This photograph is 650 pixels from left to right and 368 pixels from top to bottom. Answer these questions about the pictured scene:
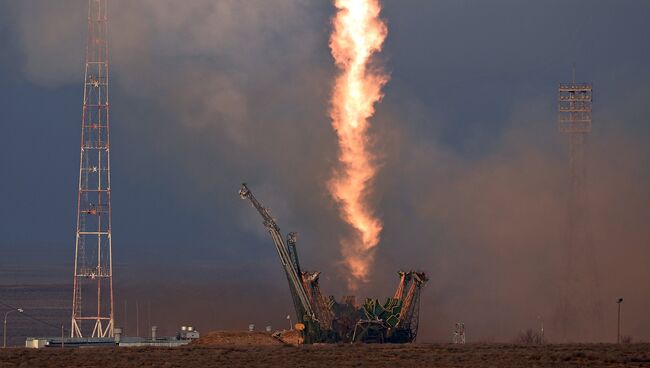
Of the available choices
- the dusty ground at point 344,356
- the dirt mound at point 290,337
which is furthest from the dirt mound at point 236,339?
the dusty ground at point 344,356

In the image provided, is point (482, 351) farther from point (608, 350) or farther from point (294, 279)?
point (294, 279)

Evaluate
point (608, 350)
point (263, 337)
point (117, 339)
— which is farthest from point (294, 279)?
point (608, 350)

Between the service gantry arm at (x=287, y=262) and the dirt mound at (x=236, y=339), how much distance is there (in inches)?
240

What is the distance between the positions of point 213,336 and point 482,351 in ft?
141

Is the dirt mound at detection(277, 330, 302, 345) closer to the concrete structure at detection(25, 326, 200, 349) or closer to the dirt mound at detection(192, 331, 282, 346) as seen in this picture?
the dirt mound at detection(192, 331, 282, 346)

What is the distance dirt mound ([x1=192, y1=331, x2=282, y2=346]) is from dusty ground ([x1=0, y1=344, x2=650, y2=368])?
565 inches

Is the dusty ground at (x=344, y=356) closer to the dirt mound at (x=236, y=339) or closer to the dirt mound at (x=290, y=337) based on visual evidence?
the dirt mound at (x=236, y=339)

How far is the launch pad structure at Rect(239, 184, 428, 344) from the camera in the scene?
184875 millimetres

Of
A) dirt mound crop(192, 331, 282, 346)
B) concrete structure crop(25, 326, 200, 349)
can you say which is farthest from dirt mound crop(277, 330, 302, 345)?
concrete structure crop(25, 326, 200, 349)

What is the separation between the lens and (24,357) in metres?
153

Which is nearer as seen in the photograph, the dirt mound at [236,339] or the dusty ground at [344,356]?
the dusty ground at [344,356]

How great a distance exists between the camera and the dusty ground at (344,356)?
458 feet

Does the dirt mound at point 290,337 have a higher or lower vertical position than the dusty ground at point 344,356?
higher

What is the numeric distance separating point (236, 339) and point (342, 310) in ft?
48.9
